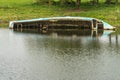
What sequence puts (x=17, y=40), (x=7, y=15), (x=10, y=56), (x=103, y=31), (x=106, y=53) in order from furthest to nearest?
(x=7, y=15) → (x=103, y=31) → (x=17, y=40) → (x=106, y=53) → (x=10, y=56)

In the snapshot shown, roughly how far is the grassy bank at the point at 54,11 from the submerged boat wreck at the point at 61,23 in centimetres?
452

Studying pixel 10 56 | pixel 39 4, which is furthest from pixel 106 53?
pixel 39 4

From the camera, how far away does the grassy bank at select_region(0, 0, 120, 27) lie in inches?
3752

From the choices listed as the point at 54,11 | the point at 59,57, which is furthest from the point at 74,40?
the point at 54,11

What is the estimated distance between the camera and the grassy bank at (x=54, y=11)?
95300 mm

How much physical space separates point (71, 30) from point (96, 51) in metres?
30.6

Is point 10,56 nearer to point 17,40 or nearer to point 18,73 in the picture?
point 18,73

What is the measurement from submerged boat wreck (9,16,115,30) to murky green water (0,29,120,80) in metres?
10.6

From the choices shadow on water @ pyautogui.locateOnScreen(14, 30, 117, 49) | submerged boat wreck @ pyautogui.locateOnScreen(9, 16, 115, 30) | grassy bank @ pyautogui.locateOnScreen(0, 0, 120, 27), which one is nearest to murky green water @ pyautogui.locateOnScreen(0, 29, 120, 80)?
shadow on water @ pyautogui.locateOnScreen(14, 30, 117, 49)

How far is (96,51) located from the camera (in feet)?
192

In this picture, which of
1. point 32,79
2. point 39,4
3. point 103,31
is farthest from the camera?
point 39,4

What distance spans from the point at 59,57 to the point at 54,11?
50.1m

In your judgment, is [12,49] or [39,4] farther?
[39,4]

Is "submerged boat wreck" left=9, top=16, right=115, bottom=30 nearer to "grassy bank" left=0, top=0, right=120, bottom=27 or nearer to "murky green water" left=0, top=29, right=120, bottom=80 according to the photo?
"grassy bank" left=0, top=0, right=120, bottom=27
